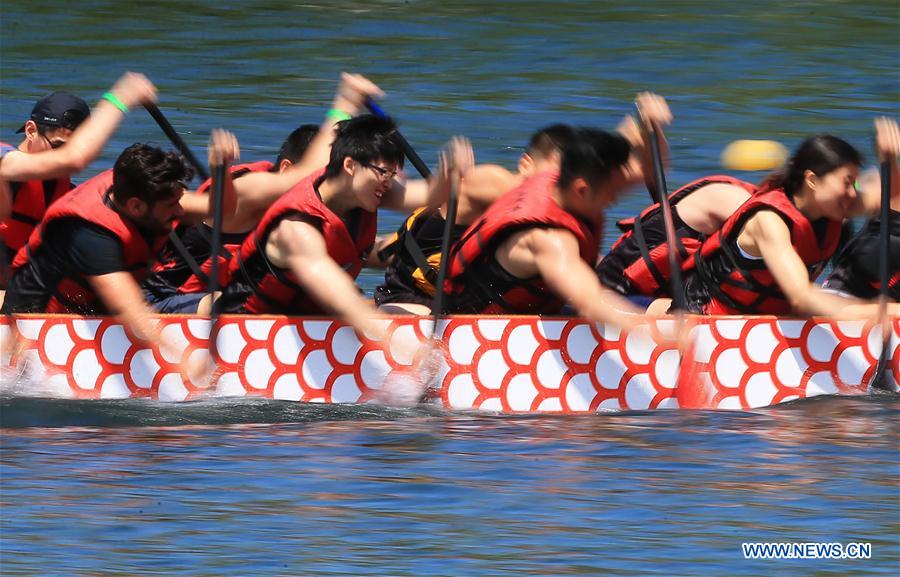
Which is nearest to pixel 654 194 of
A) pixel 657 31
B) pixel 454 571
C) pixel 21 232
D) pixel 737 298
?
pixel 737 298

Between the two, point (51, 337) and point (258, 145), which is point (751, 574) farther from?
point (258, 145)

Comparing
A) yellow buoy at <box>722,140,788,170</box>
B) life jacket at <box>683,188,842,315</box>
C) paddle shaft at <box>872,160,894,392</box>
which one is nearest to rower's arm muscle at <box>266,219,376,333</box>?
life jacket at <box>683,188,842,315</box>

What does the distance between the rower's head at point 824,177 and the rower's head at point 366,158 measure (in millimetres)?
1473

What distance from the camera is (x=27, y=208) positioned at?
23.7ft

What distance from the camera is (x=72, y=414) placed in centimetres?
666

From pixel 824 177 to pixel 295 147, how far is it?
222cm

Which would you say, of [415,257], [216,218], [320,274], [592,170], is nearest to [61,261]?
[216,218]

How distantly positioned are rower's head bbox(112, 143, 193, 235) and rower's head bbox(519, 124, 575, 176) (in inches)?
52.2

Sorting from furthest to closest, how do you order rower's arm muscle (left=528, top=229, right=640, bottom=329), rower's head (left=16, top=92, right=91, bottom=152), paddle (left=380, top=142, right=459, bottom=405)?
rower's head (left=16, top=92, right=91, bottom=152) → paddle (left=380, top=142, right=459, bottom=405) → rower's arm muscle (left=528, top=229, right=640, bottom=329)

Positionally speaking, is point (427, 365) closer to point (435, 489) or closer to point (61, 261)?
point (435, 489)

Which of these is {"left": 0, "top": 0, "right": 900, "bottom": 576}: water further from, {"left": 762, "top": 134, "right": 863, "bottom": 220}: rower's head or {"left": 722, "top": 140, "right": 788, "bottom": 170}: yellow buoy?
{"left": 722, "top": 140, "right": 788, "bottom": 170}: yellow buoy

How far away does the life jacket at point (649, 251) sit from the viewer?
23.7ft

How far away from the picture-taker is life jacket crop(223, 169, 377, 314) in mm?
6496

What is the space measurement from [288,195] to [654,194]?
193 cm
